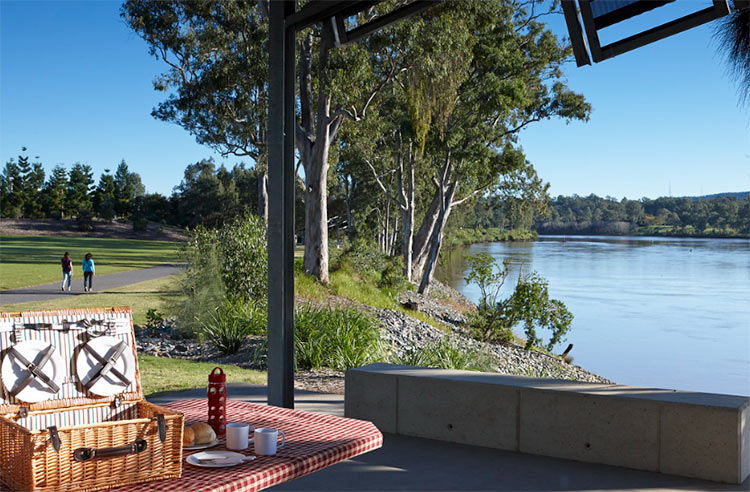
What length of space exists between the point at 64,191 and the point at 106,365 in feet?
86.4

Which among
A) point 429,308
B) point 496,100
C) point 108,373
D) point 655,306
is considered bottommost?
point 655,306

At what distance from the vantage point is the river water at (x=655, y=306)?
15898 millimetres

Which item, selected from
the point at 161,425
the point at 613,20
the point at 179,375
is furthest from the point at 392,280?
the point at 161,425

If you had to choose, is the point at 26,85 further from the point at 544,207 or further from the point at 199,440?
the point at 199,440

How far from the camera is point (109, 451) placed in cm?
172

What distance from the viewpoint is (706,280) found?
32.2 meters

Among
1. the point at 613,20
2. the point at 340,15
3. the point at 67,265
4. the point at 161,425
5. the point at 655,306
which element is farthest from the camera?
the point at 655,306

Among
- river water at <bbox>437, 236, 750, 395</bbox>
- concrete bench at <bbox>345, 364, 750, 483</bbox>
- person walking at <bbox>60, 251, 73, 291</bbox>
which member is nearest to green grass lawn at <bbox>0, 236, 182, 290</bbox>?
person walking at <bbox>60, 251, 73, 291</bbox>

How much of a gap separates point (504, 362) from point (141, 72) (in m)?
30.5

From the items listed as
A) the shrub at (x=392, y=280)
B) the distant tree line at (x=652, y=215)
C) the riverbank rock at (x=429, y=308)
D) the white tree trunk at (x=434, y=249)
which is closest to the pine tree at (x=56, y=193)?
the shrub at (x=392, y=280)

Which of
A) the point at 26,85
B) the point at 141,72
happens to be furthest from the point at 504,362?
the point at 141,72

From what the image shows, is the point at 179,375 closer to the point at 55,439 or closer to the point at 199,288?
the point at 199,288

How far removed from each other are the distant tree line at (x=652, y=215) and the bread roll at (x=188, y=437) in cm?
2677

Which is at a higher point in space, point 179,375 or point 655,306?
point 179,375
